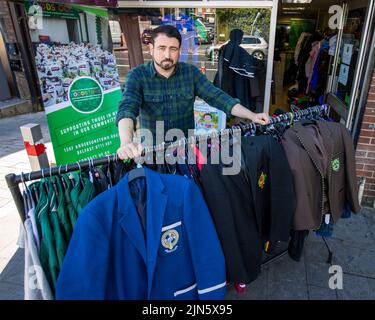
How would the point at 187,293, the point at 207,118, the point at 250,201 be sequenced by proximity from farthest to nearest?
1. the point at 207,118
2. the point at 250,201
3. the point at 187,293

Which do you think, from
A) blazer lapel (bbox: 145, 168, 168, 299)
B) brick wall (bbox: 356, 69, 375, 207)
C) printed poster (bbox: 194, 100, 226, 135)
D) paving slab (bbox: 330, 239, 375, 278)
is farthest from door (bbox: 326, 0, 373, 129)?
blazer lapel (bbox: 145, 168, 168, 299)

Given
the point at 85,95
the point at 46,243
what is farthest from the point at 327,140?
the point at 85,95

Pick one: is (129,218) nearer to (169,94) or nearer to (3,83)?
(169,94)

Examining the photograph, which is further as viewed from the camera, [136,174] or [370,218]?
[370,218]

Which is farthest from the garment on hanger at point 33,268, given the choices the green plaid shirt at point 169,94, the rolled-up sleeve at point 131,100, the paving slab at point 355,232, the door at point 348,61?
the door at point 348,61

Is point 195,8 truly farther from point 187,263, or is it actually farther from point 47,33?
point 187,263

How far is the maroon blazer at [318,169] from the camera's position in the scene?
1.85m

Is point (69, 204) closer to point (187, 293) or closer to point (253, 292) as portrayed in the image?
point (187, 293)

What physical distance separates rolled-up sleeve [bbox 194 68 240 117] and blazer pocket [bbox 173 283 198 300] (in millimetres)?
1278

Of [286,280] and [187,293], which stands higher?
[187,293]

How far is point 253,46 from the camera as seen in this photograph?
415 cm

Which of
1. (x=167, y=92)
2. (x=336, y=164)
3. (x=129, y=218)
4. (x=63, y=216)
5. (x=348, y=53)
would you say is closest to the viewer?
(x=129, y=218)

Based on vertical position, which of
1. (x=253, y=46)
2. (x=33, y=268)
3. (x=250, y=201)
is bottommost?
(x=33, y=268)

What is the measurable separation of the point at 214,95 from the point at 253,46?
2.34 meters
